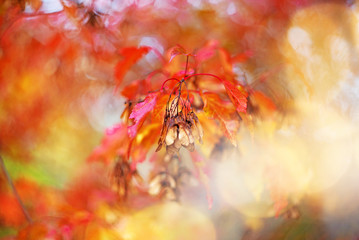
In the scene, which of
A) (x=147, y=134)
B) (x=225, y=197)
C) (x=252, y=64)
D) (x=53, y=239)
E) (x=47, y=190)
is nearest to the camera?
(x=147, y=134)

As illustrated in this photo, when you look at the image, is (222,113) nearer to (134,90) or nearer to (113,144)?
(134,90)

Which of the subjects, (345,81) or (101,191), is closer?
(345,81)

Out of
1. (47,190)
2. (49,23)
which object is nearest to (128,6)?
(49,23)

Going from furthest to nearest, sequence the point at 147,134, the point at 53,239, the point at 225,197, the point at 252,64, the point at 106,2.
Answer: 1. the point at 225,197
2. the point at 252,64
3. the point at 53,239
4. the point at 106,2
5. the point at 147,134

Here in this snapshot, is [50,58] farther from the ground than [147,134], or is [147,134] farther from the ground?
[50,58]

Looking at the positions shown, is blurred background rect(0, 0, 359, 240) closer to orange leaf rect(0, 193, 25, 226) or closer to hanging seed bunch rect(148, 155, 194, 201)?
orange leaf rect(0, 193, 25, 226)

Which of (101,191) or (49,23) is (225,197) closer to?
A: (101,191)

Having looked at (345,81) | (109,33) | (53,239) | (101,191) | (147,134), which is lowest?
(53,239)
